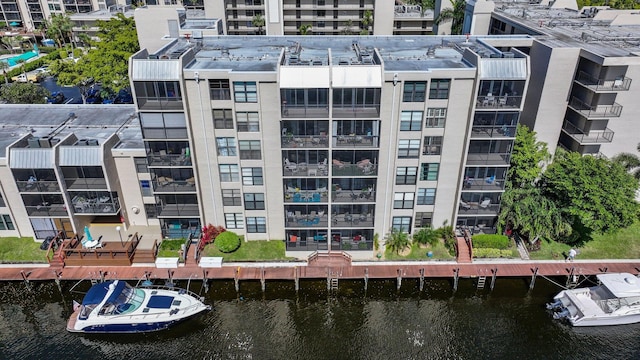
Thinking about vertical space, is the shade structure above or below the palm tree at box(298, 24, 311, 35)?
below

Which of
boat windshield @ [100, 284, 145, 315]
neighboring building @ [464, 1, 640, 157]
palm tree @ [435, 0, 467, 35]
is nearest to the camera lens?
boat windshield @ [100, 284, 145, 315]

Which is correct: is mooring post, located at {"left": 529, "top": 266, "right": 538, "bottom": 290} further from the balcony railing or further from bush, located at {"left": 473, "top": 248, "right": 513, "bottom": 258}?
the balcony railing

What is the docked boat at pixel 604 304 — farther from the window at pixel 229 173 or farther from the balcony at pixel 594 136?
the window at pixel 229 173

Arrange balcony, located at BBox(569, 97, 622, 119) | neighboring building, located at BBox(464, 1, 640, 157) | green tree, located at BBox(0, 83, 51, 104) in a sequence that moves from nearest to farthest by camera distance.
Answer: neighboring building, located at BBox(464, 1, 640, 157) < balcony, located at BBox(569, 97, 622, 119) < green tree, located at BBox(0, 83, 51, 104)

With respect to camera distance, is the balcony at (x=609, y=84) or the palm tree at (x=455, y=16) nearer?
the balcony at (x=609, y=84)

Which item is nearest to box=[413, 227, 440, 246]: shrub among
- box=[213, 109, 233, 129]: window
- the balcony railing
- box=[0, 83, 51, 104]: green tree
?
box=[213, 109, 233, 129]: window

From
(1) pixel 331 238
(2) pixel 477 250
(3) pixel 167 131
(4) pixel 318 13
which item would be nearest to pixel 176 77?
(3) pixel 167 131

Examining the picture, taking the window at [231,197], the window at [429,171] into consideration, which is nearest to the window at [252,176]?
the window at [231,197]
